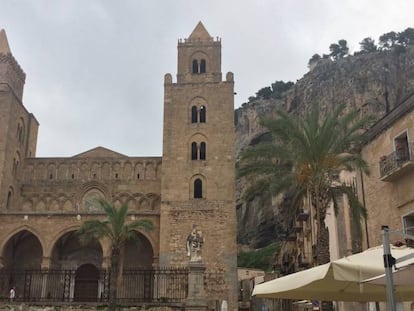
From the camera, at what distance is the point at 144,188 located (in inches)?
1406

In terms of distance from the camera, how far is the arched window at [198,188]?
1276 inches

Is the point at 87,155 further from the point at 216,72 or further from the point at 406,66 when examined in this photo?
the point at 406,66

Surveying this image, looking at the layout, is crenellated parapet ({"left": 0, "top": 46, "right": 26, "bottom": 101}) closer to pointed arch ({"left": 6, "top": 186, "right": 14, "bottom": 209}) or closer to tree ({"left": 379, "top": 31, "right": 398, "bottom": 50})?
pointed arch ({"left": 6, "top": 186, "right": 14, "bottom": 209})

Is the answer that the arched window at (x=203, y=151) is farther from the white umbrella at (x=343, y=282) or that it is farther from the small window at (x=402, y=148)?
the white umbrella at (x=343, y=282)

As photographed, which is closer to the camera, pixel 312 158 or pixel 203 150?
pixel 312 158

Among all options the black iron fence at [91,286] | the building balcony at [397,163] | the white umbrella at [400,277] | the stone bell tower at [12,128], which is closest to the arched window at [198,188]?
the black iron fence at [91,286]

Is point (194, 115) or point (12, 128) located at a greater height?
point (194, 115)

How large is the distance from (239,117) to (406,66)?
71.6 feet

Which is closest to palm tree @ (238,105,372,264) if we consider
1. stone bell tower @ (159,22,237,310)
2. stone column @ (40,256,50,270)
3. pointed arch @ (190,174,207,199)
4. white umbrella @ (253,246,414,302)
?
white umbrella @ (253,246,414,302)

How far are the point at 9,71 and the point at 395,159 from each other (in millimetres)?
28202

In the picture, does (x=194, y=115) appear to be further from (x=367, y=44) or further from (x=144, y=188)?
(x=367, y=44)

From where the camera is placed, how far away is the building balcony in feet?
50.5

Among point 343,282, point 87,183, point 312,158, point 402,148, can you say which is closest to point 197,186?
point 87,183

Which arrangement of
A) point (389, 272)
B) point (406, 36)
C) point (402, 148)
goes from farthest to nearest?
point (406, 36)
point (402, 148)
point (389, 272)
